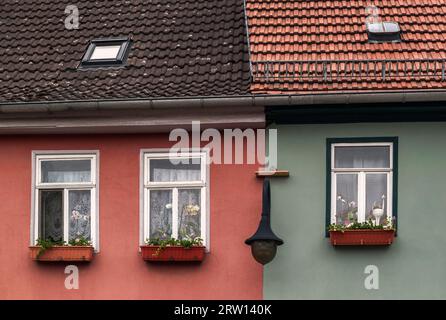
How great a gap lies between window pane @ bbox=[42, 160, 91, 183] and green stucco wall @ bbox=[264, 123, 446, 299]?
7.81 feet

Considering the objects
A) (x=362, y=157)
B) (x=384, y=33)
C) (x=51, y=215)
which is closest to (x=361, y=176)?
(x=362, y=157)

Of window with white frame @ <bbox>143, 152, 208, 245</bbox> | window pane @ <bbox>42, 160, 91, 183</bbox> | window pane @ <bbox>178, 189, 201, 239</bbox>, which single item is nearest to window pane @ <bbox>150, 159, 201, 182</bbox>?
window with white frame @ <bbox>143, 152, 208, 245</bbox>

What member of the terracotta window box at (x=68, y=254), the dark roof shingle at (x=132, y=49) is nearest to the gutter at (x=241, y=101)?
the dark roof shingle at (x=132, y=49)

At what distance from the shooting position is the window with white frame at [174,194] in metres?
13.3

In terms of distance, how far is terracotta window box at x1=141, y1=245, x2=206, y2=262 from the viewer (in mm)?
12945

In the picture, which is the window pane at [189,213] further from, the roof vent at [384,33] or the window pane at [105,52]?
the roof vent at [384,33]

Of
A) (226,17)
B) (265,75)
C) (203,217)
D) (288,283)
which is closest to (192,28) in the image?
(226,17)

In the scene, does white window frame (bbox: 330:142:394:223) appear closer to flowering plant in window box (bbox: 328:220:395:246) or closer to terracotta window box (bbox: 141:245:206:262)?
flowering plant in window box (bbox: 328:220:395:246)

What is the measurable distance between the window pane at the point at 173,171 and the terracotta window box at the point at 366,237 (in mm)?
1927

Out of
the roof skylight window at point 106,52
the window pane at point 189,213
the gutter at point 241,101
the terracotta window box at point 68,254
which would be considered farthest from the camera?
the roof skylight window at point 106,52

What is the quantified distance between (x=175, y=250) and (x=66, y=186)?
5.56 ft

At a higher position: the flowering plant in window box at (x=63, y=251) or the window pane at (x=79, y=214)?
the window pane at (x=79, y=214)

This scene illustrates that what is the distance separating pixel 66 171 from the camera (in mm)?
13656
